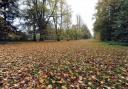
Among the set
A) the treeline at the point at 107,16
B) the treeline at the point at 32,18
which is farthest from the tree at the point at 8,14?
the treeline at the point at 107,16

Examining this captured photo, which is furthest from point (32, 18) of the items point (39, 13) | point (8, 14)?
point (8, 14)

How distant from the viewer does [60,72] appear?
622cm

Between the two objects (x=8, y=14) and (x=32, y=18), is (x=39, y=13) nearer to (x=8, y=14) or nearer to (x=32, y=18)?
(x=32, y=18)

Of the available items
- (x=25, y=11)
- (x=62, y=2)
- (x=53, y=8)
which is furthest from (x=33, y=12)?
(x=62, y=2)

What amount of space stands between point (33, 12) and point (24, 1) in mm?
2844

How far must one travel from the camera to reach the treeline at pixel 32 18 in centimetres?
3183

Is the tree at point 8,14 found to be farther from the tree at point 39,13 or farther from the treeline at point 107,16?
the treeline at point 107,16

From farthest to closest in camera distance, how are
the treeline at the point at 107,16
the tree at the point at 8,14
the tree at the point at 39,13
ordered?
the tree at the point at 39,13, the treeline at the point at 107,16, the tree at the point at 8,14

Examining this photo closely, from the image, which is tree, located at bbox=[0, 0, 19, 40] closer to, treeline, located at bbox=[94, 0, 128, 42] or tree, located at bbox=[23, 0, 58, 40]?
tree, located at bbox=[23, 0, 58, 40]

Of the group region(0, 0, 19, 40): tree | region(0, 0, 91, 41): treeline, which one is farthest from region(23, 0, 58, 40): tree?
region(0, 0, 19, 40): tree

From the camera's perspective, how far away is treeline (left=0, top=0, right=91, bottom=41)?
31.8 meters

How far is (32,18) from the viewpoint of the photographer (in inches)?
1737

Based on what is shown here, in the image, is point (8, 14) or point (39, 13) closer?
point (8, 14)

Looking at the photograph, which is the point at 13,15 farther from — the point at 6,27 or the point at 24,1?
the point at 24,1
